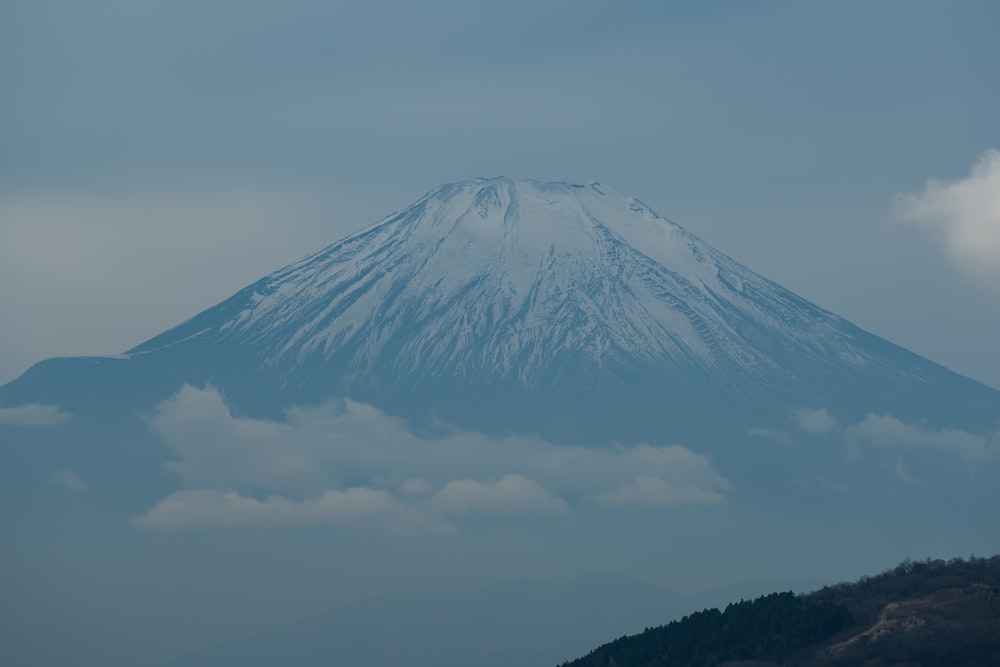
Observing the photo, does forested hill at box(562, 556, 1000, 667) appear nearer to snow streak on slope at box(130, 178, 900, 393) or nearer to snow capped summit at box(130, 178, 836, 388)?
snow streak on slope at box(130, 178, 900, 393)

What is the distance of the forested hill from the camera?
172 feet

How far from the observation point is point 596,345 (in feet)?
566

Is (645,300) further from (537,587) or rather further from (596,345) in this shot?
(537,587)

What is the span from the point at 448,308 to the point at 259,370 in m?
21.1

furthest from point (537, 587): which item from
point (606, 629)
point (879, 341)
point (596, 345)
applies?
point (879, 341)

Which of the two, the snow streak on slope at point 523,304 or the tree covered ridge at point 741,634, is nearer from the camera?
the tree covered ridge at point 741,634

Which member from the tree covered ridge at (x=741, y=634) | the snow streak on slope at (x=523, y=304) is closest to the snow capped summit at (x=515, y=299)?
the snow streak on slope at (x=523, y=304)

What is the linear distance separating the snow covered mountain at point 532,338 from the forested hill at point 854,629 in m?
110

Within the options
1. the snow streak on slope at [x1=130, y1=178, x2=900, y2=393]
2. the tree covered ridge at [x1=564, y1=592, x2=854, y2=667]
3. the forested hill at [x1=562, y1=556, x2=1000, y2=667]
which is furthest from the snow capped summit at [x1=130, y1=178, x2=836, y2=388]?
the tree covered ridge at [x1=564, y1=592, x2=854, y2=667]

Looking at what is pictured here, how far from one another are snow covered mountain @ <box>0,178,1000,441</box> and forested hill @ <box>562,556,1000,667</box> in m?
110

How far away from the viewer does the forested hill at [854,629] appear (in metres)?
52.3

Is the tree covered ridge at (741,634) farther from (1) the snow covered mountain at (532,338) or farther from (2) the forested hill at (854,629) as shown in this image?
(1) the snow covered mountain at (532,338)

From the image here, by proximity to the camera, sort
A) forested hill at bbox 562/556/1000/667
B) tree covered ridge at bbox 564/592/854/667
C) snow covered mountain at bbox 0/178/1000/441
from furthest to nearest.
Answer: snow covered mountain at bbox 0/178/1000/441, tree covered ridge at bbox 564/592/854/667, forested hill at bbox 562/556/1000/667

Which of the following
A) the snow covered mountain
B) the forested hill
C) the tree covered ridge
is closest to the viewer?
the forested hill
